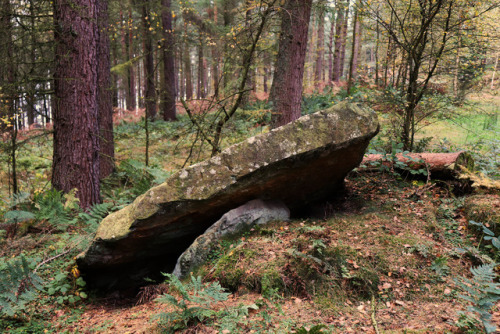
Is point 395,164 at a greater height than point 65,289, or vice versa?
point 395,164

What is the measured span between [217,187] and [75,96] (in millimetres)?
3533

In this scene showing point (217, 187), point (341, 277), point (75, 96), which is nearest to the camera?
point (341, 277)

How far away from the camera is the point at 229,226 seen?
162 inches

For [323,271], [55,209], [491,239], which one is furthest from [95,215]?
[491,239]

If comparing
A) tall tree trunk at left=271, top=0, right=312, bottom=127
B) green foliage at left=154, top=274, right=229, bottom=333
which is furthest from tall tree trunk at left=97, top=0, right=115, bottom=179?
green foliage at left=154, top=274, right=229, bottom=333

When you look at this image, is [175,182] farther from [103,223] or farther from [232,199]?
[103,223]

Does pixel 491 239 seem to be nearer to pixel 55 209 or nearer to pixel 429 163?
pixel 429 163

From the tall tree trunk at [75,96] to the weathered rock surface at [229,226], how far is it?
3073 mm

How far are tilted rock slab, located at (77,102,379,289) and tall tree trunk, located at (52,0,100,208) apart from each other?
215 cm

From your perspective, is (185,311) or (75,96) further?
(75,96)

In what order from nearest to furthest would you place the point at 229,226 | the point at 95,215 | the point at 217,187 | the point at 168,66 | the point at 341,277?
the point at 341,277 → the point at 217,187 → the point at 229,226 → the point at 95,215 → the point at 168,66

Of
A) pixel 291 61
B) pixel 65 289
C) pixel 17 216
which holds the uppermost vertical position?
pixel 291 61

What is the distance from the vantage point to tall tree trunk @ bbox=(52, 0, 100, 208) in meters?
5.36

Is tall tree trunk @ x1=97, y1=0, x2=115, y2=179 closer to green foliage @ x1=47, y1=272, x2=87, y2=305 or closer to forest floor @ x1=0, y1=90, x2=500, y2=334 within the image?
forest floor @ x1=0, y1=90, x2=500, y2=334
